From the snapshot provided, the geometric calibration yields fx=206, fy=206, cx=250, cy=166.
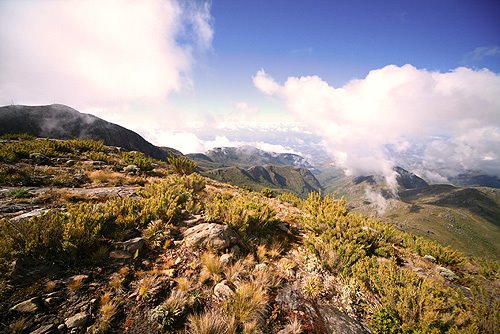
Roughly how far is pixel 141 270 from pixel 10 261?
101 inches

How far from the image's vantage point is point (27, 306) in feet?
12.4

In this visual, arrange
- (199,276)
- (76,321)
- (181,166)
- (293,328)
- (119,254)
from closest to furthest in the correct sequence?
1. (76,321)
2. (293,328)
3. (199,276)
4. (119,254)
5. (181,166)

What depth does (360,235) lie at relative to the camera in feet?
27.0

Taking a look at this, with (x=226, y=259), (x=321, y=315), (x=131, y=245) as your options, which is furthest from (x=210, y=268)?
(x=321, y=315)

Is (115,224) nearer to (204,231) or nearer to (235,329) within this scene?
(204,231)

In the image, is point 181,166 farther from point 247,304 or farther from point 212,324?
point 212,324

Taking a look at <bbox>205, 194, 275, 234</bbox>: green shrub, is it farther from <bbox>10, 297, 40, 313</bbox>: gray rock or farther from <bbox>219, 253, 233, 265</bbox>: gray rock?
<bbox>10, 297, 40, 313</bbox>: gray rock

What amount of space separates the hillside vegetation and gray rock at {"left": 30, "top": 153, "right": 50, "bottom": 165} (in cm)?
390

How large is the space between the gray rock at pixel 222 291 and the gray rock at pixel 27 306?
11.1ft

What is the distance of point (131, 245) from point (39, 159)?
39.4ft

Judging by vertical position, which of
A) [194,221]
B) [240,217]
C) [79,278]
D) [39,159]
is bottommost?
[79,278]

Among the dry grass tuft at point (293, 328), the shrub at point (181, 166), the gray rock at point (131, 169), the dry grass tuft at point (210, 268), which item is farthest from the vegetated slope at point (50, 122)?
the dry grass tuft at point (293, 328)

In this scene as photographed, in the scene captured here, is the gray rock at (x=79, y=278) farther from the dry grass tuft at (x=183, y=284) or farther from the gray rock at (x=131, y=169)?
the gray rock at (x=131, y=169)

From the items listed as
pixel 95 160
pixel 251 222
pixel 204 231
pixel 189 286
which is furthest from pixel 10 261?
pixel 95 160
